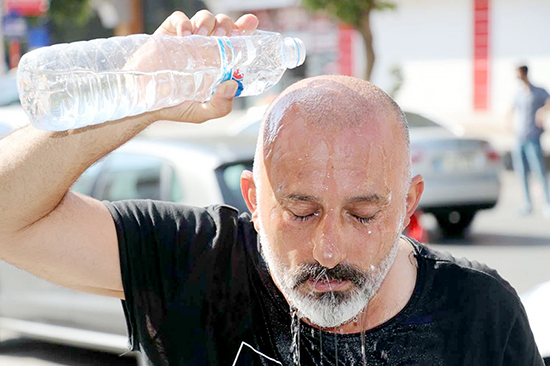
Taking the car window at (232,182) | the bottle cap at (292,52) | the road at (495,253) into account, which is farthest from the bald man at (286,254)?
the road at (495,253)

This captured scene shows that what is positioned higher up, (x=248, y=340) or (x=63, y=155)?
(x=63, y=155)

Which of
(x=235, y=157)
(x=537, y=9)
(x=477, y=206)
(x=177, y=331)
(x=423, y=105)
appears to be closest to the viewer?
(x=177, y=331)

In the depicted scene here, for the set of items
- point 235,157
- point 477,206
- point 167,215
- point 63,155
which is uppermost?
point 63,155

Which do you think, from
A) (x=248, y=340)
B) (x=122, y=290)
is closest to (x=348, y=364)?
(x=248, y=340)

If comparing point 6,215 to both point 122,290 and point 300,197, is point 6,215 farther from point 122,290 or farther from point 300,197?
point 300,197

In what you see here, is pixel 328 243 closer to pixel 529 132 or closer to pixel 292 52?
pixel 292 52

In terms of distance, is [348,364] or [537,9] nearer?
[348,364]

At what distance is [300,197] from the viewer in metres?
1.90

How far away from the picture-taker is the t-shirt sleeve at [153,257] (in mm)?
2039

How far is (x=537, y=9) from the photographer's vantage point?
72.9ft

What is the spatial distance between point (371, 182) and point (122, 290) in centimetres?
71

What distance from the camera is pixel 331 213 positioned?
189 cm

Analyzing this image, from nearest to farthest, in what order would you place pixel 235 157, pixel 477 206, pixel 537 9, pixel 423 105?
pixel 235 157
pixel 477 206
pixel 537 9
pixel 423 105

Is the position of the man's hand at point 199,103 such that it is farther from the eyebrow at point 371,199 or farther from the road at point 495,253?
the road at point 495,253
